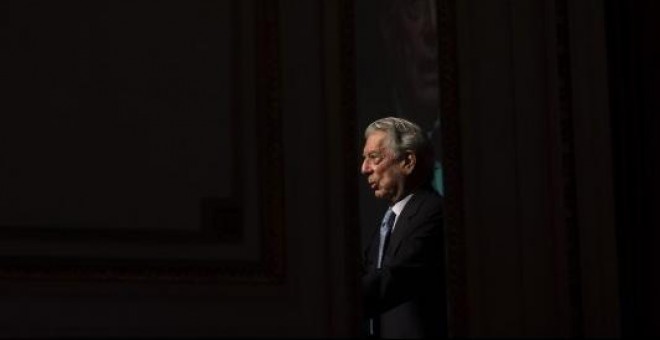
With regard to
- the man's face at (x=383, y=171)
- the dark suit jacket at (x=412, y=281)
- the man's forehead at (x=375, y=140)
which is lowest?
the dark suit jacket at (x=412, y=281)

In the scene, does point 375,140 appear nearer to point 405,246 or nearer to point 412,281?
point 405,246

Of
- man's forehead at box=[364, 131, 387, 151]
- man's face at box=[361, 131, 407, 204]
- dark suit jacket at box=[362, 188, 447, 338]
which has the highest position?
man's forehead at box=[364, 131, 387, 151]

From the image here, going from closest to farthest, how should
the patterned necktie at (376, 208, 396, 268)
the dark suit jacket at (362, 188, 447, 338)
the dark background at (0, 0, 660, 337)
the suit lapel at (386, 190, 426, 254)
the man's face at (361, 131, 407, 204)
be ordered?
the dark background at (0, 0, 660, 337)
the dark suit jacket at (362, 188, 447, 338)
the suit lapel at (386, 190, 426, 254)
the patterned necktie at (376, 208, 396, 268)
the man's face at (361, 131, 407, 204)

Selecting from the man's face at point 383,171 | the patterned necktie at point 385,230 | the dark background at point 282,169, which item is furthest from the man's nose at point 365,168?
the dark background at point 282,169

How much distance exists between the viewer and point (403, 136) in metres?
4.45

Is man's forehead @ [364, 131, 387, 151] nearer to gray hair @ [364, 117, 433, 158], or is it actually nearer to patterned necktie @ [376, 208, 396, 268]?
gray hair @ [364, 117, 433, 158]

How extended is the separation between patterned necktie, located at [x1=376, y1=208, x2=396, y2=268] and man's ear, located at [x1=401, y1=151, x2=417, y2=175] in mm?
158

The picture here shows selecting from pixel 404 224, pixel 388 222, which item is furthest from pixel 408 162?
pixel 404 224

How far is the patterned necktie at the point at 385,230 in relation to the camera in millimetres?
4216

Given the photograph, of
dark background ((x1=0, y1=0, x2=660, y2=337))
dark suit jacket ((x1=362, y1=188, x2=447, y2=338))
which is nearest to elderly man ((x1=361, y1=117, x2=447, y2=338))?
dark suit jacket ((x1=362, y1=188, x2=447, y2=338))

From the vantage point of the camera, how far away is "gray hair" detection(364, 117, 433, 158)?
4.43 m

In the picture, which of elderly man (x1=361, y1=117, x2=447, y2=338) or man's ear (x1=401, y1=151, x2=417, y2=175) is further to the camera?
man's ear (x1=401, y1=151, x2=417, y2=175)

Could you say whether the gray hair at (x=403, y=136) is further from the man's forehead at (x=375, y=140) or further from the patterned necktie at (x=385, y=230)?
the patterned necktie at (x=385, y=230)

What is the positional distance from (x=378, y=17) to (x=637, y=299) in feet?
4.90
